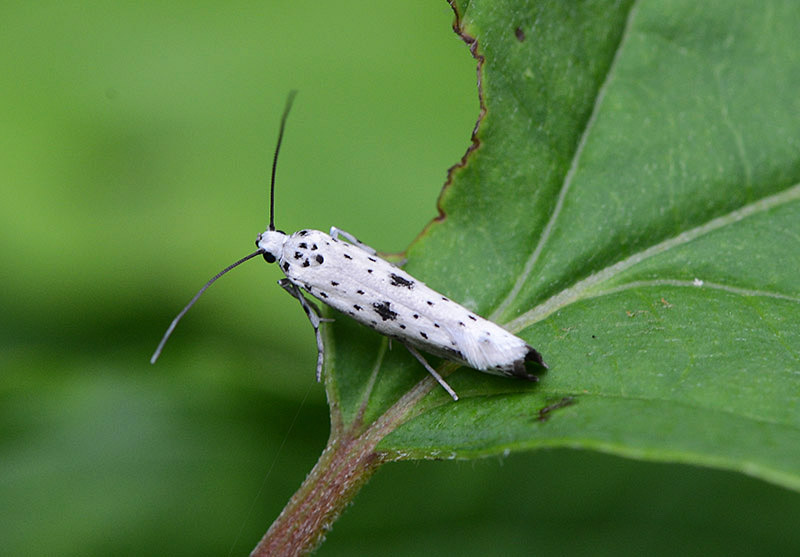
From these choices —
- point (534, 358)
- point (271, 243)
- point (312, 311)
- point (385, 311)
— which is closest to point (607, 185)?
point (534, 358)

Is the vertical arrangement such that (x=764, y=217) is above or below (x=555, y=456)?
above

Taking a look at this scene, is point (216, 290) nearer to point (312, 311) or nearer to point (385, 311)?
point (312, 311)

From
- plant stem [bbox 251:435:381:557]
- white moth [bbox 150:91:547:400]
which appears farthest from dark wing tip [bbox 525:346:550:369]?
plant stem [bbox 251:435:381:557]

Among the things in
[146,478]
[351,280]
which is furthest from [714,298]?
[146,478]

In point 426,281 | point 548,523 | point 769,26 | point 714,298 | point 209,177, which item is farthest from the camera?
point 209,177

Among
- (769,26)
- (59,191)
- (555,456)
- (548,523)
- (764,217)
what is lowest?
(548,523)

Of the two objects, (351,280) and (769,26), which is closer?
(769,26)

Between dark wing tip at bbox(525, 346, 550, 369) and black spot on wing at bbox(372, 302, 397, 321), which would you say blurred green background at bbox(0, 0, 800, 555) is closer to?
black spot on wing at bbox(372, 302, 397, 321)

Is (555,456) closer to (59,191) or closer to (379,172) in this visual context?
(379,172)
